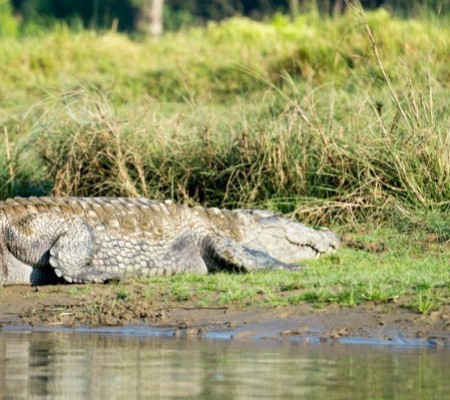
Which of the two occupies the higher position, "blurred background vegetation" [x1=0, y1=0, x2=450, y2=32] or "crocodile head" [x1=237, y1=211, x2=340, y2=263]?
"crocodile head" [x1=237, y1=211, x2=340, y2=263]

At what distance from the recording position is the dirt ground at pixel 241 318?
707 centimetres

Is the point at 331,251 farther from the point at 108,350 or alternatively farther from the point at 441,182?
the point at 108,350

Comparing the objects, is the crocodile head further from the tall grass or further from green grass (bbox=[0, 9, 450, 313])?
the tall grass

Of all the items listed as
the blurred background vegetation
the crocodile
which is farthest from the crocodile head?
the blurred background vegetation

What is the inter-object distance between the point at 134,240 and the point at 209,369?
132 inches

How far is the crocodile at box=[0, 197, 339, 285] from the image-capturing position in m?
8.96

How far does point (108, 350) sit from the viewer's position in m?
6.72

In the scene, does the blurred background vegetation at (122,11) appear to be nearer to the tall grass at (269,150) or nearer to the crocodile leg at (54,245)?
the tall grass at (269,150)

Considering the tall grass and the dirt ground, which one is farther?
the tall grass

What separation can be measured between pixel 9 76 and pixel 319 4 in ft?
45.1

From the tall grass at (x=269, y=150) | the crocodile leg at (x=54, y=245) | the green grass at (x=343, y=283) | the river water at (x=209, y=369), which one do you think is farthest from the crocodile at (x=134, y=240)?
the river water at (x=209, y=369)

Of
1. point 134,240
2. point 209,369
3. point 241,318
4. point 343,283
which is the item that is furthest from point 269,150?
point 209,369

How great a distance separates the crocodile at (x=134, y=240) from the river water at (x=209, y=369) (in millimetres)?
1741

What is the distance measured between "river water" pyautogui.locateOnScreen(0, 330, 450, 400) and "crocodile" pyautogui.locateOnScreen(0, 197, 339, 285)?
1.74 meters
